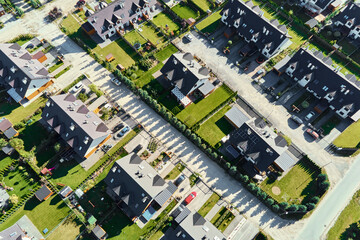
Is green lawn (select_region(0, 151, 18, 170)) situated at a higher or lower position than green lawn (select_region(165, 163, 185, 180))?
lower

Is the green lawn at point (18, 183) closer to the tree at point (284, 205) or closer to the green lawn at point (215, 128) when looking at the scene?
the green lawn at point (215, 128)

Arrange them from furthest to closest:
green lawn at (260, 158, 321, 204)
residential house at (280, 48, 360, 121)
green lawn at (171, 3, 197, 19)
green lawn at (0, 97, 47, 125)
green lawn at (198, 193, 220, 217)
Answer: green lawn at (171, 3, 197, 19), green lawn at (0, 97, 47, 125), residential house at (280, 48, 360, 121), green lawn at (260, 158, 321, 204), green lawn at (198, 193, 220, 217)

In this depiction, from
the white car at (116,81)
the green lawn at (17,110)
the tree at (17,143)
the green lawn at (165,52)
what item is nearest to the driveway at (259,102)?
the green lawn at (165,52)

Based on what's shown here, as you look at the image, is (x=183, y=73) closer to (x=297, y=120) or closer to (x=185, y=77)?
(x=185, y=77)

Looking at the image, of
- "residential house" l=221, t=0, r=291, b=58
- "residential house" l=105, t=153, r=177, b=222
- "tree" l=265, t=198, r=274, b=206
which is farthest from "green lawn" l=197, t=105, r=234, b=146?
"residential house" l=221, t=0, r=291, b=58

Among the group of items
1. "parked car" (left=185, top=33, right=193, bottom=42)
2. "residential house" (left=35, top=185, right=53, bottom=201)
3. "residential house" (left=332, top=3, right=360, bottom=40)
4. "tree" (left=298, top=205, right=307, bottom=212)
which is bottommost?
"residential house" (left=35, top=185, right=53, bottom=201)

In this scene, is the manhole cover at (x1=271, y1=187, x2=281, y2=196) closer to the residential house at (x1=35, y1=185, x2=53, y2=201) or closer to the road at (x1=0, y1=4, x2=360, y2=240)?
the road at (x1=0, y1=4, x2=360, y2=240)
